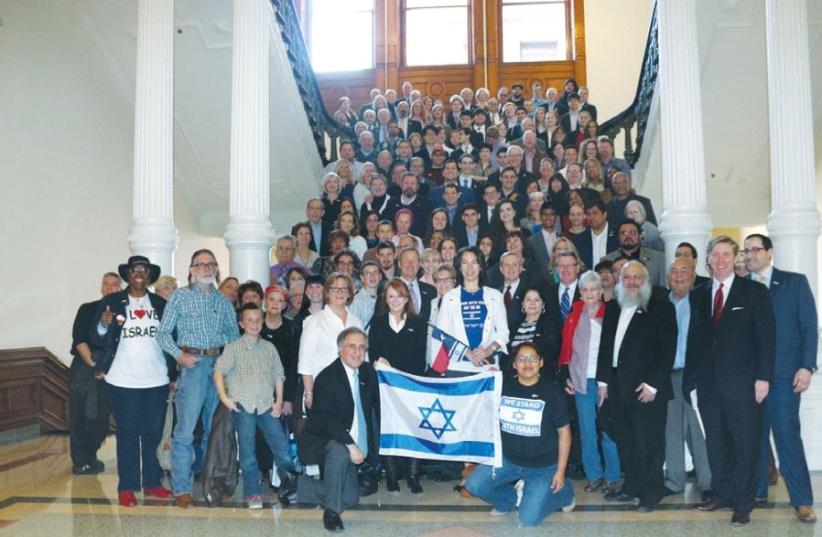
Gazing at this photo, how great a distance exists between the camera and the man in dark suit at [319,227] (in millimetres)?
7633

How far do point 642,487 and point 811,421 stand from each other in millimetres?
1839

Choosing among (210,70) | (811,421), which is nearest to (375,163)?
(210,70)

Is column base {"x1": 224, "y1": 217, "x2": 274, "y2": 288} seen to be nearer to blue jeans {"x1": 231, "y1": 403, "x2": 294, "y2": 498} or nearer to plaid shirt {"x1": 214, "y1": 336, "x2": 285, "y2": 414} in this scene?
plaid shirt {"x1": 214, "y1": 336, "x2": 285, "y2": 414}

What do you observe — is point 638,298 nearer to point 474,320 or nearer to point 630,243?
point 474,320

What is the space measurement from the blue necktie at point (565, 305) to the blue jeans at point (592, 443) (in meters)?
0.56

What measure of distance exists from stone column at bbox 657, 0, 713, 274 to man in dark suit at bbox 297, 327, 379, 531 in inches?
124

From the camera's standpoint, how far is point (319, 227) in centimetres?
A: 775

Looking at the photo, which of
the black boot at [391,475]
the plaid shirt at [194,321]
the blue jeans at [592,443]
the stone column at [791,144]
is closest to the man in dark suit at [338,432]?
the black boot at [391,475]

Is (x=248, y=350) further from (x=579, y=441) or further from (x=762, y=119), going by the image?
(x=762, y=119)

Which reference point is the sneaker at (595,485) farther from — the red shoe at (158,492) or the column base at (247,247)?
the column base at (247,247)

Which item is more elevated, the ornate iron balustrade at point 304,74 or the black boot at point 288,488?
the ornate iron balustrade at point 304,74

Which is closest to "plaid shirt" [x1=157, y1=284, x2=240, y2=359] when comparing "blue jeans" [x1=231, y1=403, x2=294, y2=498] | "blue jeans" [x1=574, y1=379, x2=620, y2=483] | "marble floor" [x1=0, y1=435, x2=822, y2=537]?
"blue jeans" [x1=231, y1=403, x2=294, y2=498]

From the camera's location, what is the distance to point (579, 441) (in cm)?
546

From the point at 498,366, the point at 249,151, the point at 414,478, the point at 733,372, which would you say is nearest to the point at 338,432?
the point at 414,478
